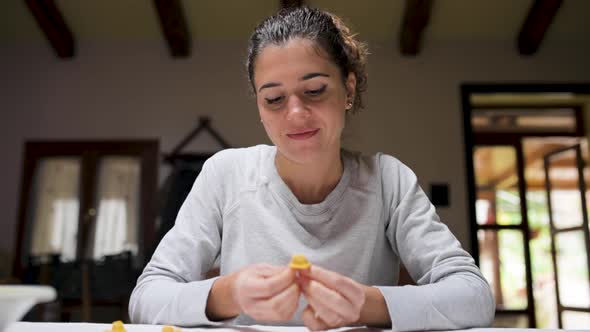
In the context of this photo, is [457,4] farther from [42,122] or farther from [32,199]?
[32,199]

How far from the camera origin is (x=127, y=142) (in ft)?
13.3

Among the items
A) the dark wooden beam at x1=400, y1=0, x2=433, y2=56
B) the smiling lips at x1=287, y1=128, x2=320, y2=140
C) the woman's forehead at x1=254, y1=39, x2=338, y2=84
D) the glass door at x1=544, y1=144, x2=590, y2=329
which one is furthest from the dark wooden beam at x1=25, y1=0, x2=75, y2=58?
the glass door at x1=544, y1=144, x2=590, y2=329

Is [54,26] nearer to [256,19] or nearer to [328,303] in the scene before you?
[256,19]

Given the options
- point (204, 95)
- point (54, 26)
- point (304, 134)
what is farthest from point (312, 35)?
point (54, 26)

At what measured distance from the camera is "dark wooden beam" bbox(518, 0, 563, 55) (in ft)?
11.8

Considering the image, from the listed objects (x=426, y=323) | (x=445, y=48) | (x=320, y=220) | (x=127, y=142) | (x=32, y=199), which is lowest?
(x=426, y=323)

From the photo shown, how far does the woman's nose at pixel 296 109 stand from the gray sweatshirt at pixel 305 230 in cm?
19

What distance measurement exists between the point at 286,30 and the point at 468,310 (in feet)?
1.99

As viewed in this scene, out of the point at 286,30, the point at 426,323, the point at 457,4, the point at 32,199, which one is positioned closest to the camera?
the point at 426,323

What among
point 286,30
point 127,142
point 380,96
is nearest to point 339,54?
point 286,30

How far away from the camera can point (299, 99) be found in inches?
36.2

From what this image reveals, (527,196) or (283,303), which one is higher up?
(527,196)

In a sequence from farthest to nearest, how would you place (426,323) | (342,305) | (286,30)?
(286,30) → (426,323) → (342,305)

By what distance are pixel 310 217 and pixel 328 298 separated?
35 centimetres
